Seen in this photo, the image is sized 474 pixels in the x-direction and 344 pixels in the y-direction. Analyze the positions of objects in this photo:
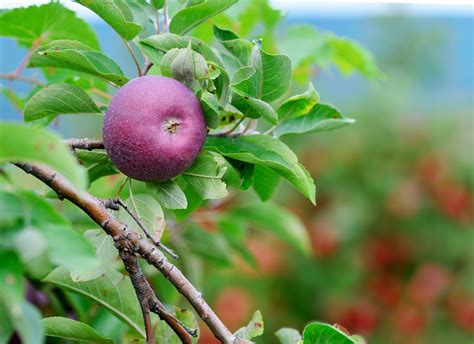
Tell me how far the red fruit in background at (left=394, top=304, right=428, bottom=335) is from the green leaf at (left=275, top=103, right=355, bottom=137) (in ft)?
7.14

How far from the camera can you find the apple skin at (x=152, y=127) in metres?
0.63

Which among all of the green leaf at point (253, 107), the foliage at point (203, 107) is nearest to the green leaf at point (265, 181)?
the foliage at point (203, 107)

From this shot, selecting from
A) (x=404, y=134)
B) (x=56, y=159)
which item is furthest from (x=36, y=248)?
(x=404, y=134)

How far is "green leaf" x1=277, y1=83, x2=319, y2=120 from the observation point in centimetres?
75

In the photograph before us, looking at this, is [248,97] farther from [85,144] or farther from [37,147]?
[37,147]

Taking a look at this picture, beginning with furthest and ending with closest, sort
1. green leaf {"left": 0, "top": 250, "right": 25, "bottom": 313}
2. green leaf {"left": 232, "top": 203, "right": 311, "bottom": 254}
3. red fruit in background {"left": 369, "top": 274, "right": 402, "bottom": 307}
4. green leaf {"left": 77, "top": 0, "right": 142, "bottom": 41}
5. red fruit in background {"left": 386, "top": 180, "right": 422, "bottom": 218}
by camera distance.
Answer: red fruit in background {"left": 386, "top": 180, "right": 422, "bottom": 218} < red fruit in background {"left": 369, "top": 274, "right": 402, "bottom": 307} < green leaf {"left": 232, "top": 203, "right": 311, "bottom": 254} < green leaf {"left": 77, "top": 0, "right": 142, "bottom": 41} < green leaf {"left": 0, "top": 250, "right": 25, "bottom": 313}

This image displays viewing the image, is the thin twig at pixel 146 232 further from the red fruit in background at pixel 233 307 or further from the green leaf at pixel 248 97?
the red fruit in background at pixel 233 307

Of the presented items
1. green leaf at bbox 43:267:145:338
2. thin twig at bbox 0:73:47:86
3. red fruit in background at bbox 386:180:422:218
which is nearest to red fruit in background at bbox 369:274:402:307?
red fruit in background at bbox 386:180:422:218

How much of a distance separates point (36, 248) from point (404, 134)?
2976mm

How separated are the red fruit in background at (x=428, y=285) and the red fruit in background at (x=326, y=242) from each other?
0.32m

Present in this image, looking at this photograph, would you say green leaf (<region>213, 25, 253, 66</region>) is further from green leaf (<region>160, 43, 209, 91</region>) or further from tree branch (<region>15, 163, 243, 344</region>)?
tree branch (<region>15, 163, 243, 344</region>)

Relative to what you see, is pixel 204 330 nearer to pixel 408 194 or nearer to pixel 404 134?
pixel 408 194

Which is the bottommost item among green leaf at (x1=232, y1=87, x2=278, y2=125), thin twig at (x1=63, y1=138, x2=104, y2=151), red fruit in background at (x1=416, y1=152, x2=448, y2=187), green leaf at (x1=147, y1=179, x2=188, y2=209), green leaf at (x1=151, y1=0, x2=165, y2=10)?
green leaf at (x1=147, y1=179, x2=188, y2=209)

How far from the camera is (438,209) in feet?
10.00
